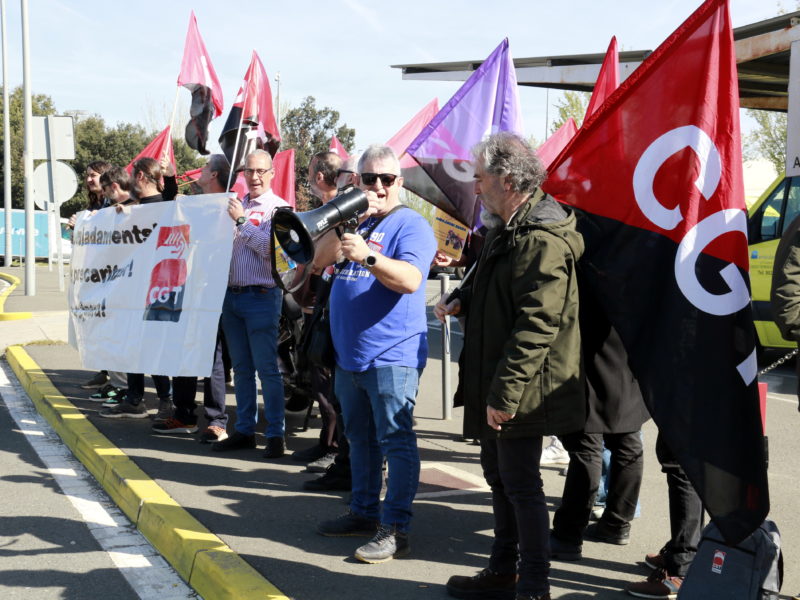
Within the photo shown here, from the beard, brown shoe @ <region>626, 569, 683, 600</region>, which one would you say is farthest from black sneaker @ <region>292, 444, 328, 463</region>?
the beard

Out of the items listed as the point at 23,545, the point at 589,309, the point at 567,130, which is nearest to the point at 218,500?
the point at 23,545

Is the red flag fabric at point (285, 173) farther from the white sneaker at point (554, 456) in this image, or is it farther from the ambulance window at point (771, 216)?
the ambulance window at point (771, 216)

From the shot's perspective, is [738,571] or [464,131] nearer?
[738,571]

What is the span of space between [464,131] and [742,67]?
506 cm

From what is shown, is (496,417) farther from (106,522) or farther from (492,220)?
(106,522)

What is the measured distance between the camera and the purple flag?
552cm

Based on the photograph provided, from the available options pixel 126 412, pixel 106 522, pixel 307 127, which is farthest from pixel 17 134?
pixel 106 522

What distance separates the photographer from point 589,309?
354cm

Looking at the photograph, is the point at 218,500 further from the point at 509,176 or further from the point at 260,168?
the point at 509,176

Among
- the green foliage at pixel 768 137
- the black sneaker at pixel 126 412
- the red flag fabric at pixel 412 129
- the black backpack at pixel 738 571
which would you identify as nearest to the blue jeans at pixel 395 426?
the black backpack at pixel 738 571

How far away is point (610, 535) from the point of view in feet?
13.6

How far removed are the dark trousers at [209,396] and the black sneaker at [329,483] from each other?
149 cm

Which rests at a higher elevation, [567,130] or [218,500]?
[567,130]

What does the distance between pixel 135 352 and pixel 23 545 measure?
220 cm
